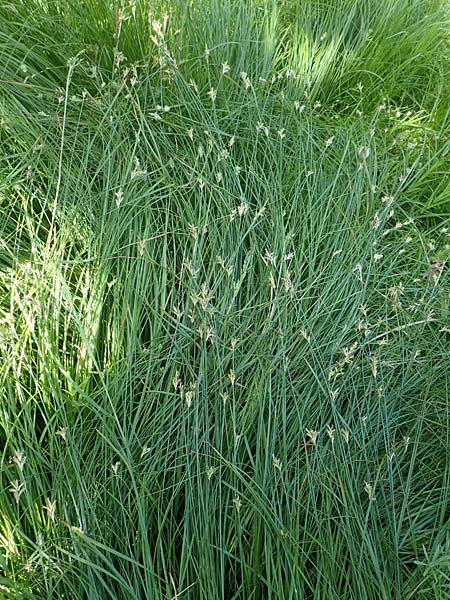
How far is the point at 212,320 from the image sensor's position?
163 cm

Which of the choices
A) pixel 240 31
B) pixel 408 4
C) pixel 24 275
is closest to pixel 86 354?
pixel 24 275

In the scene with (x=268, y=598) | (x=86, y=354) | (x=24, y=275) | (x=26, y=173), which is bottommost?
(x=268, y=598)

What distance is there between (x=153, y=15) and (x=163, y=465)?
1.63m

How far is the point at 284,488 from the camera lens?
138cm

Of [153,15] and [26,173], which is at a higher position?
[153,15]

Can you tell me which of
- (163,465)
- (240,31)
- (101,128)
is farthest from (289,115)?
(163,465)

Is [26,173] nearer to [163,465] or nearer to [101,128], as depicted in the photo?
[101,128]

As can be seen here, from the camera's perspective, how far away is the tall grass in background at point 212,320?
1.30 m

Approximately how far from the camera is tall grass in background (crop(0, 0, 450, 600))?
1.30m

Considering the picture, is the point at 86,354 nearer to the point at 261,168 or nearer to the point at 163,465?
the point at 163,465

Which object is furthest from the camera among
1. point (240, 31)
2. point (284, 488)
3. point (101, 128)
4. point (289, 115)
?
point (240, 31)

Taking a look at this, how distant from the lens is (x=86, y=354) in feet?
5.18

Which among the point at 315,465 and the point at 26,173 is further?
the point at 26,173

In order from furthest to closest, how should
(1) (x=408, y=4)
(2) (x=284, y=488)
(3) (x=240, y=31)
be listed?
1. (1) (x=408, y=4)
2. (3) (x=240, y=31)
3. (2) (x=284, y=488)
